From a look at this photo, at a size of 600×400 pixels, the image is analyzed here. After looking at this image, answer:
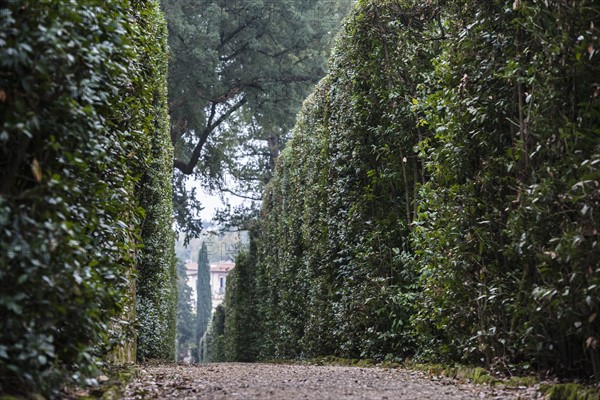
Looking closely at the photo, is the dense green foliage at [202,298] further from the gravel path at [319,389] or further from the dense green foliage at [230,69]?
the gravel path at [319,389]

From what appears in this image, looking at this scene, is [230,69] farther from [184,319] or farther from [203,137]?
[184,319]

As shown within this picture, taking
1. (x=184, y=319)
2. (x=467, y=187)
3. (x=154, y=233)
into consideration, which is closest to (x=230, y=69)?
(x=154, y=233)

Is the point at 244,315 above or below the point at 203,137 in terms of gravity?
below

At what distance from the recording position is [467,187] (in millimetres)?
6199

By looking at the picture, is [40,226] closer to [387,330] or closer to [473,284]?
[473,284]

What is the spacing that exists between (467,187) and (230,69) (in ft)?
58.1

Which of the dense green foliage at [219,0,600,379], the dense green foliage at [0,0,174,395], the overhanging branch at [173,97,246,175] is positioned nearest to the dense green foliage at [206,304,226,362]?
the overhanging branch at [173,97,246,175]

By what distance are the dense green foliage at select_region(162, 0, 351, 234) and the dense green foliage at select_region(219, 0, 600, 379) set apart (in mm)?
9662

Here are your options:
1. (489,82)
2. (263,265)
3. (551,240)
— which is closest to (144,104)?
(489,82)

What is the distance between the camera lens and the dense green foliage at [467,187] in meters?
4.58

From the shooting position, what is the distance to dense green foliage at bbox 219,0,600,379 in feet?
15.0

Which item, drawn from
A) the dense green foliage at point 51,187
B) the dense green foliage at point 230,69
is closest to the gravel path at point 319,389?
the dense green foliage at point 51,187

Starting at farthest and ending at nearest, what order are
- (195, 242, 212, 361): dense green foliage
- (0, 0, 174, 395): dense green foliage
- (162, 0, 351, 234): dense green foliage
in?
(195, 242, 212, 361): dense green foliage
(162, 0, 351, 234): dense green foliage
(0, 0, 174, 395): dense green foliage

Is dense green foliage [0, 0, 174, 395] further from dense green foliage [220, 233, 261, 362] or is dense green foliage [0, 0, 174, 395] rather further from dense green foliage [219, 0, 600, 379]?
dense green foliage [220, 233, 261, 362]
